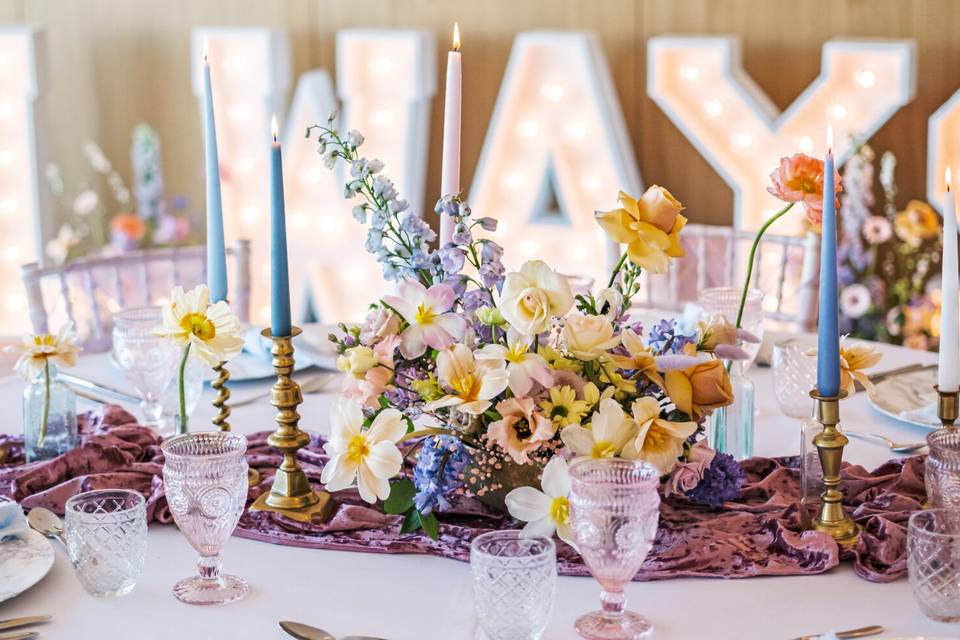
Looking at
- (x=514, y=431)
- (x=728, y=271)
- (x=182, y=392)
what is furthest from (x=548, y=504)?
A: (x=728, y=271)

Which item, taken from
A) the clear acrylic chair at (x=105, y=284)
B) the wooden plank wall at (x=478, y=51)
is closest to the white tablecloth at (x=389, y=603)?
the clear acrylic chair at (x=105, y=284)

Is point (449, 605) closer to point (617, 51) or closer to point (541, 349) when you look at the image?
point (541, 349)

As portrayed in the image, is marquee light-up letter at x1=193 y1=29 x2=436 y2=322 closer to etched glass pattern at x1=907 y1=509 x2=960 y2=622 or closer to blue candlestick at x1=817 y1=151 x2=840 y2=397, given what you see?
blue candlestick at x1=817 y1=151 x2=840 y2=397

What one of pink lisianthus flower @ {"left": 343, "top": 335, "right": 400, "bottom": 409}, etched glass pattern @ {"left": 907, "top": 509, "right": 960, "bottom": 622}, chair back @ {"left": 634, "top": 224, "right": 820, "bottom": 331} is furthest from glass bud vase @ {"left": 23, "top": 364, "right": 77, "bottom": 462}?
chair back @ {"left": 634, "top": 224, "right": 820, "bottom": 331}

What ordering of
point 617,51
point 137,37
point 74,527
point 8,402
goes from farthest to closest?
point 137,37 < point 617,51 < point 8,402 < point 74,527

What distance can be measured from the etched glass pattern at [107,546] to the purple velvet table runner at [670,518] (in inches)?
7.8

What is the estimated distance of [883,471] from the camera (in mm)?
1655

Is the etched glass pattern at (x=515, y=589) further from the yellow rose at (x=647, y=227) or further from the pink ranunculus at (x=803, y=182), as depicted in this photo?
the pink ranunculus at (x=803, y=182)

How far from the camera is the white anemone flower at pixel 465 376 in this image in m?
1.37

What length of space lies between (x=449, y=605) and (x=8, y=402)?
1.06m

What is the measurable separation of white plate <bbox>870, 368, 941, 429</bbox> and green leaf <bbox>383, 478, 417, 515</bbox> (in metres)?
0.72

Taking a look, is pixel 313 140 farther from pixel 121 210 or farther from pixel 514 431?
pixel 514 431

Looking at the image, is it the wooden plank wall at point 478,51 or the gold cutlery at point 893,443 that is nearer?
the gold cutlery at point 893,443

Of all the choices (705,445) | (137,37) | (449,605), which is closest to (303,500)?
(449,605)
